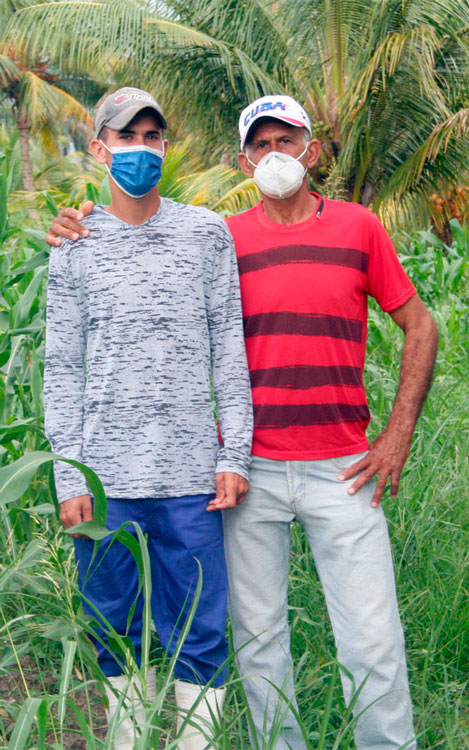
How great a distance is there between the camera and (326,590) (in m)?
2.28

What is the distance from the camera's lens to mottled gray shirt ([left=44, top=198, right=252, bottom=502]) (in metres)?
2.15

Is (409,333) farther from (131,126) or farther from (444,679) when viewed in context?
(444,679)

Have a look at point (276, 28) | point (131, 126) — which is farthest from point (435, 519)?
point (276, 28)

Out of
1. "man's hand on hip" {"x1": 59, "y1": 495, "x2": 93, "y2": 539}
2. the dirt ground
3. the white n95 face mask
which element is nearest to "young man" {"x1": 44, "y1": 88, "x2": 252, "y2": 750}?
"man's hand on hip" {"x1": 59, "y1": 495, "x2": 93, "y2": 539}

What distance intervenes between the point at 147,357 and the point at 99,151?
→ 636 mm

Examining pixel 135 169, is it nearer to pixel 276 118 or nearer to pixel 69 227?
pixel 69 227

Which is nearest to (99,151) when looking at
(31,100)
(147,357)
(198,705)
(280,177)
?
(280,177)

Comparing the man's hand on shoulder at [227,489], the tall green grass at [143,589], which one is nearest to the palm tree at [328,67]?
the tall green grass at [143,589]

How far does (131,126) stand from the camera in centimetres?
227

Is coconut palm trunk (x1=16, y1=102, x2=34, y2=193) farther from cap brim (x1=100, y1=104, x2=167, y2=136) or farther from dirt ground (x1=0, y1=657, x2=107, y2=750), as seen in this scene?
cap brim (x1=100, y1=104, x2=167, y2=136)

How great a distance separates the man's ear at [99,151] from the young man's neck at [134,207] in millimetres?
115

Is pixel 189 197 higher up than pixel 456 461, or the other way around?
pixel 189 197

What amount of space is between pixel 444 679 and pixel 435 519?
2.46 feet

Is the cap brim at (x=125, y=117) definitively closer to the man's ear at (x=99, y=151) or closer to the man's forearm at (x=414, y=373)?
the man's ear at (x=99, y=151)
